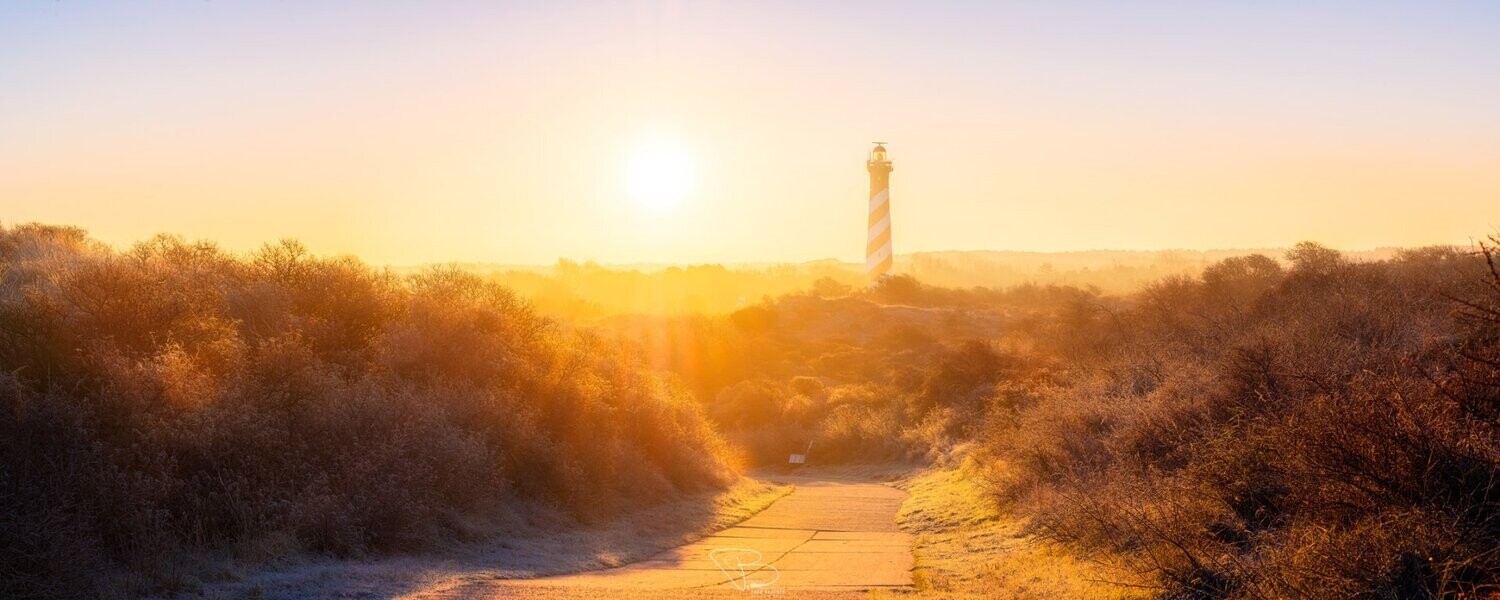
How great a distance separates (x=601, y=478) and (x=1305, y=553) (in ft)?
49.0

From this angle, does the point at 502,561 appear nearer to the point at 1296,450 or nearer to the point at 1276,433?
the point at 1276,433

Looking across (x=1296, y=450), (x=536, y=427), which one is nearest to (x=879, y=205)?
(x=536, y=427)

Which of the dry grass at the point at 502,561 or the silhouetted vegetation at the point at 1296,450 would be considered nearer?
the silhouetted vegetation at the point at 1296,450

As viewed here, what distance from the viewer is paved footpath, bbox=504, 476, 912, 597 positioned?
46.7ft

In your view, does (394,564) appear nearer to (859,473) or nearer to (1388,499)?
(1388,499)

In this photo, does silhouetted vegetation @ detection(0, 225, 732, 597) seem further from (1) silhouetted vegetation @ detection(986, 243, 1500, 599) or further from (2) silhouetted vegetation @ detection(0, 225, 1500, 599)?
(1) silhouetted vegetation @ detection(986, 243, 1500, 599)

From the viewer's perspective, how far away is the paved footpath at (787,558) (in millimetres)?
14234

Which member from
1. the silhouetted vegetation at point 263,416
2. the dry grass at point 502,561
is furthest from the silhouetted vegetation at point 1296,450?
the silhouetted vegetation at point 263,416

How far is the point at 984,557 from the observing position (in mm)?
16969

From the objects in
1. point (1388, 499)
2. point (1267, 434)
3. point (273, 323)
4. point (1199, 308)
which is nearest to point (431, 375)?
point (273, 323)

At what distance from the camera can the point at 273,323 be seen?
59.4 ft

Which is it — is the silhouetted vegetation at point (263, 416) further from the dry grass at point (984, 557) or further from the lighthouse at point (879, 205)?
the lighthouse at point (879, 205)
